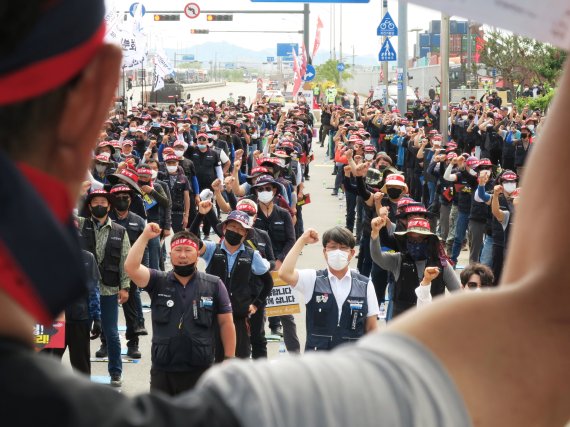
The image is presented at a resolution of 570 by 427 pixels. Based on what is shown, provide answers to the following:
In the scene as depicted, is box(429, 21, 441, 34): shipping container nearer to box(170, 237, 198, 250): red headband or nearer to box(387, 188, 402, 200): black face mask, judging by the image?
box(387, 188, 402, 200): black face mask

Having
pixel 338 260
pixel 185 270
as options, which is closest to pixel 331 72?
pixel 338 260

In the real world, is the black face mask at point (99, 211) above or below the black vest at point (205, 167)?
above

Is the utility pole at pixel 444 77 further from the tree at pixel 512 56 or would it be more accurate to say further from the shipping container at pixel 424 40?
the shipping container at pixel 424 40

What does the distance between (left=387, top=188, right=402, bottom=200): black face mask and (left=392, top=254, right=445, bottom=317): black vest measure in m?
4.66

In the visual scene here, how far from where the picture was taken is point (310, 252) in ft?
66.1

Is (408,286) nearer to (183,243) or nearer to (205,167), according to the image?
(183,243)

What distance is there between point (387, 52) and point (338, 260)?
28.9 meters

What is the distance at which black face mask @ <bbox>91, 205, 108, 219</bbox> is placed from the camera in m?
11.5

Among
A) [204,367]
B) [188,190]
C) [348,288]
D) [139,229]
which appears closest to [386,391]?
[204,367]

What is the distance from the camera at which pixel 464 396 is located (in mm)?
895

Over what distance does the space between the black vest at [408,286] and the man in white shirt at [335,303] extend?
1193 mm

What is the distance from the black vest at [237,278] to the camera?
10391mm

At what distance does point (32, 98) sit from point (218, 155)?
836 inches

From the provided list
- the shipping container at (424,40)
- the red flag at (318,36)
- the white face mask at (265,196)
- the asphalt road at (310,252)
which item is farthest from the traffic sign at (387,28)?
the shipping container at (424,40)
